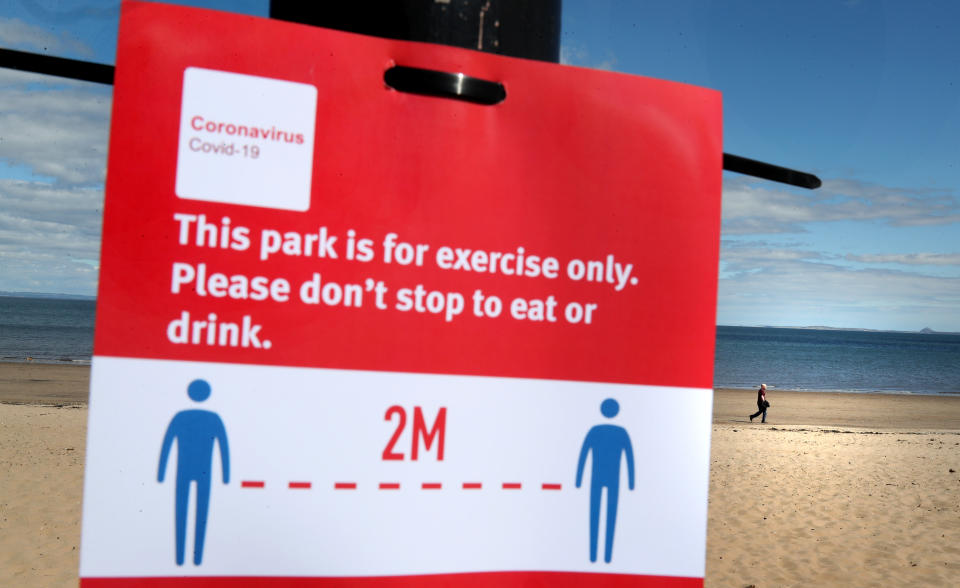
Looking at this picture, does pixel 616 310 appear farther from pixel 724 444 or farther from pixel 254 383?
pixel 724 444

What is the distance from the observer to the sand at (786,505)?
739 cm

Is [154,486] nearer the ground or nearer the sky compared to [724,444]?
nearer the sky

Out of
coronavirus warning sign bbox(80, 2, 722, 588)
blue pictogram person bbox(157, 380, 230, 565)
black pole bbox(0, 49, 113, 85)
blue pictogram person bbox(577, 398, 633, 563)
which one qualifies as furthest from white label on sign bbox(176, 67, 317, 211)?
blue pictogram person bbox(577, 398, 633, 563)

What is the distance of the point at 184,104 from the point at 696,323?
0.83 metres

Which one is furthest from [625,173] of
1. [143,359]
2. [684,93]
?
[143,359]

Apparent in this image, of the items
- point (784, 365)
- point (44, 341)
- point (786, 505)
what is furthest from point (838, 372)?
point (44, 341)

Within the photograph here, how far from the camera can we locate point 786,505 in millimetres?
10328

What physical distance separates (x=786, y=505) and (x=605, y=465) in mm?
10622

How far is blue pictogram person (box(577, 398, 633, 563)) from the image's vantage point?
1.09 metres

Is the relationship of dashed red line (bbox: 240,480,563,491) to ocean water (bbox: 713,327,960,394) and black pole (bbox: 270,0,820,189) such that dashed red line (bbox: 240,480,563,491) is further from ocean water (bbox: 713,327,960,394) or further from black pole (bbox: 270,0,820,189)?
ocean water (bbox: 713,327,960,394)

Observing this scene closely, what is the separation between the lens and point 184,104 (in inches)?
37.3

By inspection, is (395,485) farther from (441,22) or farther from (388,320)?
(441,22)

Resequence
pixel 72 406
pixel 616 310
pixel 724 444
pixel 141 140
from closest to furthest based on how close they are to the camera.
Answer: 1. pixel 141 140
2. pixel 616 310
3. pixel 724 444
4. pixel 72 406

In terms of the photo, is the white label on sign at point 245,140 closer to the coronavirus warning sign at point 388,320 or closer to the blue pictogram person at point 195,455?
the coronavirus warning sign at point 388,320
